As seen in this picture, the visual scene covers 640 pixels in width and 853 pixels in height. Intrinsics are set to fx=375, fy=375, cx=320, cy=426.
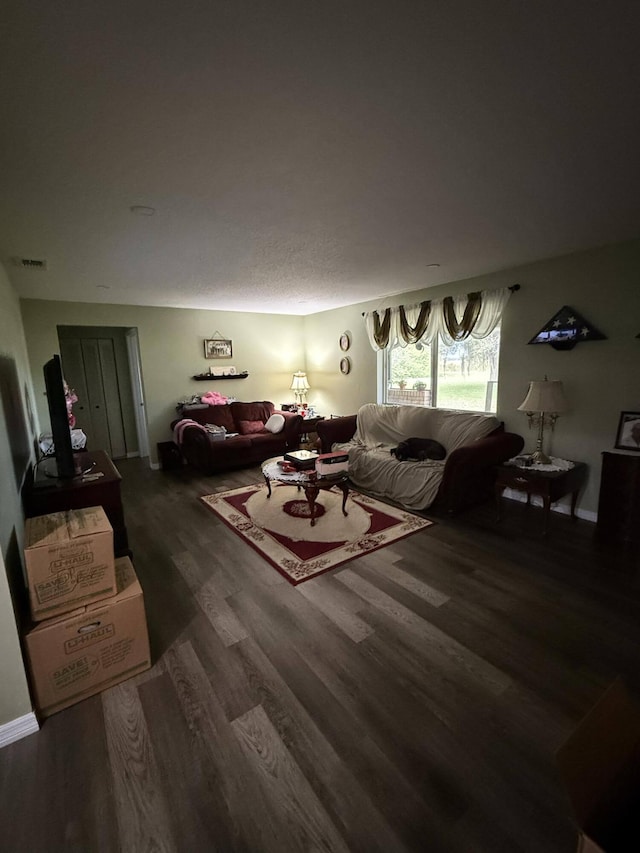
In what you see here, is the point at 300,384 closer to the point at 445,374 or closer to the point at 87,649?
the point at 445,374

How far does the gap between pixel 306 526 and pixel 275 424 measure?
2546 millimetres

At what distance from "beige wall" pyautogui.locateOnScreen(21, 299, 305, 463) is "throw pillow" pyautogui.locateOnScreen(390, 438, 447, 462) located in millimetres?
3119

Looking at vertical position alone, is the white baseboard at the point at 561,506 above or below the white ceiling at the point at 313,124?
below

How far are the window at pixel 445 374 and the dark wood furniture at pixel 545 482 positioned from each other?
105cm

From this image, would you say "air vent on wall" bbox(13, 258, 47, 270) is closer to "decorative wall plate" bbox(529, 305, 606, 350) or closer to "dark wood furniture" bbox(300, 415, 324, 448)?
"dark wood furniture" bbox(300, 415, 324, 448)

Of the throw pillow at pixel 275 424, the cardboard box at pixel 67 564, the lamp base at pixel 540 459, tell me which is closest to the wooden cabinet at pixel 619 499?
the lamp base at pixel 540 459

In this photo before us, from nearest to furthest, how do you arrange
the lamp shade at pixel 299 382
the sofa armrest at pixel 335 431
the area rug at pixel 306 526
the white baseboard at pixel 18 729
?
the white baseboard at pixel 18 729
the area rug at pixel 306 526
the sofa armrest at pixel 335 431
the lamp shade at pixel 299 382

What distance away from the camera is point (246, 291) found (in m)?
4.46

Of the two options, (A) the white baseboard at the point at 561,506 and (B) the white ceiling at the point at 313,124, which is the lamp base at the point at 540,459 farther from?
(B) the white ceiling at the point at 313,124

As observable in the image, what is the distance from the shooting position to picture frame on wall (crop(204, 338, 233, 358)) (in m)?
5.99

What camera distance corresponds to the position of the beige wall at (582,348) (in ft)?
10.3

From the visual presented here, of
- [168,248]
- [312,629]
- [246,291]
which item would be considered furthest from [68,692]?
A: [246,291]

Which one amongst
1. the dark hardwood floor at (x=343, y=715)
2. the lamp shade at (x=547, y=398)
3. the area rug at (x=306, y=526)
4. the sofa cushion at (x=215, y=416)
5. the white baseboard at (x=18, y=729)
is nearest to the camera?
the dark hardwood floor at (x=343, y=715)

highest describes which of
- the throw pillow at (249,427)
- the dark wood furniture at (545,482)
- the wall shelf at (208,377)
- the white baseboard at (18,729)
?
the wall shelf at (208,377)
